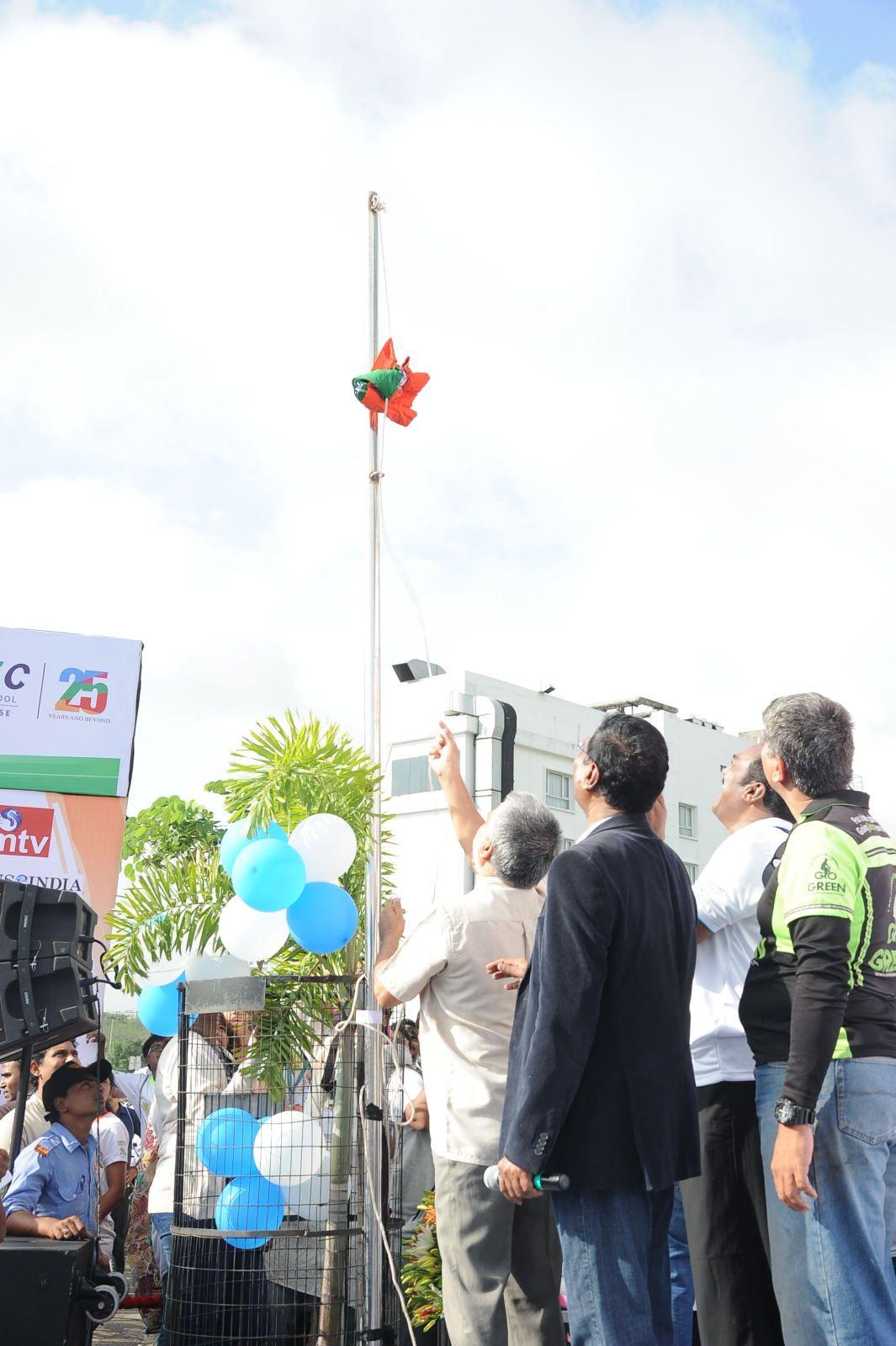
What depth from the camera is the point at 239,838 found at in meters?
3.78

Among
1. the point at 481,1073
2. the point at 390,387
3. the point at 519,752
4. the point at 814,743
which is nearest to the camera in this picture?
the point at 814,743

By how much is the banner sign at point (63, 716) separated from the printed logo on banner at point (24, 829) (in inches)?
0.4

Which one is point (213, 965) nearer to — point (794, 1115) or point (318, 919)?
point (318, 919)

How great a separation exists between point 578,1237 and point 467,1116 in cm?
86

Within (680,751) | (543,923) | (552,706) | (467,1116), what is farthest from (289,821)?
(680,751)

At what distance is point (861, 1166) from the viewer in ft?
8.30

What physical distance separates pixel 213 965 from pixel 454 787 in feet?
3.20

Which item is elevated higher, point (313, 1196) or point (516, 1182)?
point (516, 1182)

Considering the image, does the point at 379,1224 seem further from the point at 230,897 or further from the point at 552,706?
the point at 552,706

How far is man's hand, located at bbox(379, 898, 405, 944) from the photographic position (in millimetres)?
3953

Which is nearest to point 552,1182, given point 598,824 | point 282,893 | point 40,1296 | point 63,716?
point 598,824

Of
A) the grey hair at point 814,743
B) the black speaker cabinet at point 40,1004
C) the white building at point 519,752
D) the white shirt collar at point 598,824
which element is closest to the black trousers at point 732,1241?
the white shirt collar at point 598,824

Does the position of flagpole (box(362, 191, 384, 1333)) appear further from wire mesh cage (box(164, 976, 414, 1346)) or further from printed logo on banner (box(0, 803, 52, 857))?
printed logo on banner (box(0, 803, 52, 857))

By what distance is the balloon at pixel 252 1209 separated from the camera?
137 inches
